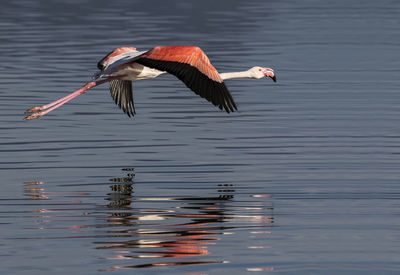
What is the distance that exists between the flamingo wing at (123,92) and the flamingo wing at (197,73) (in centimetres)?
324

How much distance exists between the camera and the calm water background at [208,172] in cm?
1000

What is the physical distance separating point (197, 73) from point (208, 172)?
47.8 inches

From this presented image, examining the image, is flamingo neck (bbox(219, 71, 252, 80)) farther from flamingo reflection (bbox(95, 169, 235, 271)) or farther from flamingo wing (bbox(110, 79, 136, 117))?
flamingo reflection (bbox(95, 169, 235, 271))

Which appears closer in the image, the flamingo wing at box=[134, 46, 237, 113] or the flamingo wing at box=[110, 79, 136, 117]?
the flamingo wing at box=[134, 46, 237, 113]

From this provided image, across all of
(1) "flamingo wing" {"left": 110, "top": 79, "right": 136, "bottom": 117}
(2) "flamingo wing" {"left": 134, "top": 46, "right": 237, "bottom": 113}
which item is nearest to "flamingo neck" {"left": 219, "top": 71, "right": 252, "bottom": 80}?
(2) "flamingo wing" {"left": 134, "top": 46, "right": 237, "bottom": 113}

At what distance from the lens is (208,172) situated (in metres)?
13.9

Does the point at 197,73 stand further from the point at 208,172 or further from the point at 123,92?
the point at 123,92

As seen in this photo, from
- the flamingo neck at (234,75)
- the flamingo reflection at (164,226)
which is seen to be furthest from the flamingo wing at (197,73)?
the flamingo neck at (234,75)

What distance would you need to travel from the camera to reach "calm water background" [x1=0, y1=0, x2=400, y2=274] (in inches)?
394

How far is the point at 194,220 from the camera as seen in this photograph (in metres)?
11.3

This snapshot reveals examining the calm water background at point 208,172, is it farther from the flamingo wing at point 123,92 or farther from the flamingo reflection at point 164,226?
the flamingo wing at point 123,92

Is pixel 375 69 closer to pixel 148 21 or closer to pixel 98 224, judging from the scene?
pixel 98 224

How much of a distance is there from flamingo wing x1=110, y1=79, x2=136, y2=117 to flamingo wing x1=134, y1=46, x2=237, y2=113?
10.6 feet

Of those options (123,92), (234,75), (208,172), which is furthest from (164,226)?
(123,92)
